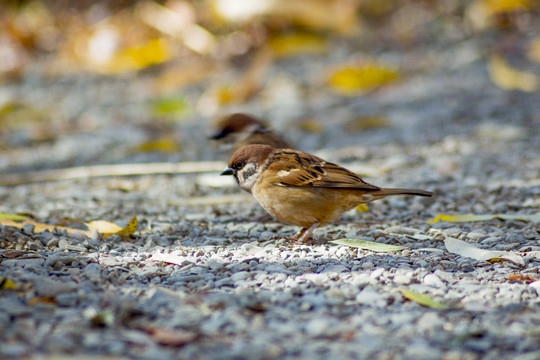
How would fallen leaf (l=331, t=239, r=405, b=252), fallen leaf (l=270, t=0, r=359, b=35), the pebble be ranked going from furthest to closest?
fallen leaf (l=270, t=0, r=359, b=35) < fallen leaf (l=331, t=239, r=405, b=252) < the pebble

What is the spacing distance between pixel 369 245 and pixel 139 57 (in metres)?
6.42

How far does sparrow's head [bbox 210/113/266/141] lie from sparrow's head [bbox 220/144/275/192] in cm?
124

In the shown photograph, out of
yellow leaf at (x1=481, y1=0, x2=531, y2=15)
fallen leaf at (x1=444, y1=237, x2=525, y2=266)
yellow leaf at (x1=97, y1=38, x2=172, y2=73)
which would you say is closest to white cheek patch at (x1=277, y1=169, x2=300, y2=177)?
fallen leaf at (x1=444, y1=237, x2=525, y2=266)

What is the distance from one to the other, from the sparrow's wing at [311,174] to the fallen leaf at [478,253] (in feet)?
2.18

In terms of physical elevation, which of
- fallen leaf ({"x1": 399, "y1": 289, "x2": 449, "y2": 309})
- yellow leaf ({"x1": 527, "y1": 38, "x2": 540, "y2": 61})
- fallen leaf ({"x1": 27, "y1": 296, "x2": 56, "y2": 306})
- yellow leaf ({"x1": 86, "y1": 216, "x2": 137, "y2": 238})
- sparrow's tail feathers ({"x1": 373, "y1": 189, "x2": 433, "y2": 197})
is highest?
yellow leaf ({"x1": 527, "y1": 38, "x2": 540, "y2": 61})

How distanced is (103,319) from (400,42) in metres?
8.12

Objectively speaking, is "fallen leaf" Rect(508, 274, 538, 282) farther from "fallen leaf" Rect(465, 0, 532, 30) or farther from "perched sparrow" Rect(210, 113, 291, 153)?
"fallen leaf" Rect(465, 0, 532, 30)

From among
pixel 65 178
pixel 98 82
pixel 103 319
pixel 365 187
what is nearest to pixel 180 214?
pixel 365 187

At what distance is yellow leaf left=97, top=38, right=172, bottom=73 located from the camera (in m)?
8.99

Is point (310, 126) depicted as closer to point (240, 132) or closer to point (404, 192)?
point (240, 132)

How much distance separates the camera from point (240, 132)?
18.3ft

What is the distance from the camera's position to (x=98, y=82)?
9773 mm

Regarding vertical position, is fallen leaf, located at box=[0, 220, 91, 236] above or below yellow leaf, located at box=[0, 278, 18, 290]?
above

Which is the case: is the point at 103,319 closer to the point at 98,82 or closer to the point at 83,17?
the point at 98,82
